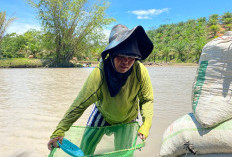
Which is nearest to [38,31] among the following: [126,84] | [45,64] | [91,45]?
[45,64]

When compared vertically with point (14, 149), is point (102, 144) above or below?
above

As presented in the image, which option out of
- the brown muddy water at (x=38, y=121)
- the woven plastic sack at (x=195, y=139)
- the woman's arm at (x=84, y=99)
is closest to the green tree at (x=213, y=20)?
the brown muddy water at (x=38, y=121)

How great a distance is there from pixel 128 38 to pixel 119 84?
30 centimetres

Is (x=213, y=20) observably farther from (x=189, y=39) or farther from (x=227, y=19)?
(x=189, y=39)

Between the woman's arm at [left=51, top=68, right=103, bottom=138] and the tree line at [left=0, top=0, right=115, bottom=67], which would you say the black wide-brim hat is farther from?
the tree line at [left=0, top=0, right=115, bottom=67]

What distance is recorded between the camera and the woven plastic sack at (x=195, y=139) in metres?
1.46

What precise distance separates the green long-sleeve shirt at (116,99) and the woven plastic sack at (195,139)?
0.57 metres

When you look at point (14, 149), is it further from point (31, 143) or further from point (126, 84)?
point (126, 84)

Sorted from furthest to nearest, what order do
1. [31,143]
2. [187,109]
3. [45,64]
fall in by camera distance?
[45,64] → [187,109] → [31,143]

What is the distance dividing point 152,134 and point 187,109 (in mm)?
1272

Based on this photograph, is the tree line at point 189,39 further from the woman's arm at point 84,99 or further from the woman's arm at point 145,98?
the woman's arm at point 84,99

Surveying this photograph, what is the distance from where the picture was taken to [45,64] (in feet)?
59.5

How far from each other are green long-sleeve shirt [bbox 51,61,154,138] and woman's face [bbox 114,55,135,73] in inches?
4.3

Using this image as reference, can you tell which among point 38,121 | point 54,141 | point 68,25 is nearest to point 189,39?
point 68,25
